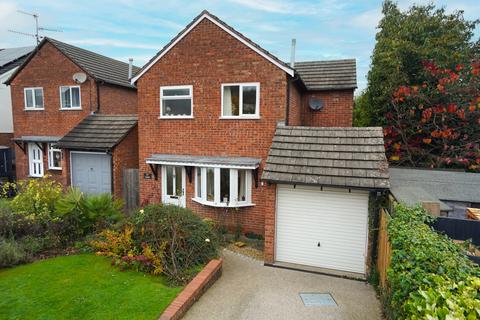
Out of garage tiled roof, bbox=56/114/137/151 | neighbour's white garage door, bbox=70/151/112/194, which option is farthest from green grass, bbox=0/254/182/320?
garage tiled roof, bbox=56/114/137/151

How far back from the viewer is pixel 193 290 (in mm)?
6715

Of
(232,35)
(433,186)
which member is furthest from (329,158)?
(232,35)

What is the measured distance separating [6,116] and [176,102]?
16.3 metres

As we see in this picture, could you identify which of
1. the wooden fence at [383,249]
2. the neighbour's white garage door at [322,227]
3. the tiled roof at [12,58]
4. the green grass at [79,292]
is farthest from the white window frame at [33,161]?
the wooden fence at [383,249]

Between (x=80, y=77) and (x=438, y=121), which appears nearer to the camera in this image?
(x=80, y=77)

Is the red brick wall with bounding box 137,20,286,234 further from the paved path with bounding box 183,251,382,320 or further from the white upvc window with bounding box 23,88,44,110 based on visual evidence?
the white upvc window with bounding box 23,88,44,110

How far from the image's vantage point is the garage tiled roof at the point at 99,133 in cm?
1354

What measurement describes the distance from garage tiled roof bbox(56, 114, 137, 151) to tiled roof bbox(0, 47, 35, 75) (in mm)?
10881

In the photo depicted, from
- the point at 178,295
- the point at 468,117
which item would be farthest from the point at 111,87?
the point at 468,117

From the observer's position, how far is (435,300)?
3396 mm

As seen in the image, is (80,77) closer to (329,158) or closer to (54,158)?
(54,158)

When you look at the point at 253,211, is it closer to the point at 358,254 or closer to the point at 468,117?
the point at 358,254

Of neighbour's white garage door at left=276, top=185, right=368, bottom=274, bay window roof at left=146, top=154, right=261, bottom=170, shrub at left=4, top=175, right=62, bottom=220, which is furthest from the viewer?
bay window roof at left=146, top=154, right=261, bottom=170

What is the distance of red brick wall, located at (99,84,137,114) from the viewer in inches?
639
